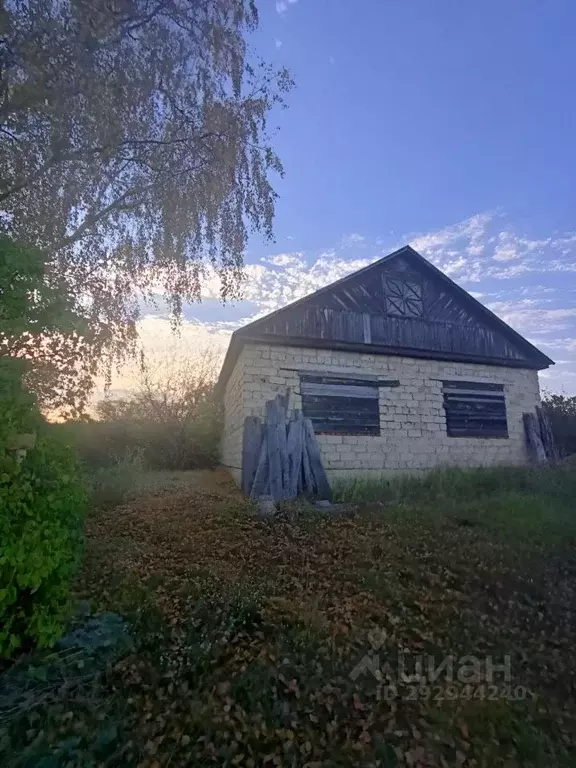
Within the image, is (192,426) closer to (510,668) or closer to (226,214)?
(226,214)

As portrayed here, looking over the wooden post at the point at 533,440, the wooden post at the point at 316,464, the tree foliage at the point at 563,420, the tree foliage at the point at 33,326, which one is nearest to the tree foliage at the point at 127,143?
the tree foliage at the point at 33,326

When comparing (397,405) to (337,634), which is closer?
(337,634)

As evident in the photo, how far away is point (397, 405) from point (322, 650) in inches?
315

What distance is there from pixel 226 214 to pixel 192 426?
9.48 m

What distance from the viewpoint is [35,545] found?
10.3 ft

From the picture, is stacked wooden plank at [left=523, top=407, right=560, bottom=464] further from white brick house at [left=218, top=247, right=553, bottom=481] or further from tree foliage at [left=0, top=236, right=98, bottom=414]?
tree foliage at [left=0, top=236, right=98, bottom=414]

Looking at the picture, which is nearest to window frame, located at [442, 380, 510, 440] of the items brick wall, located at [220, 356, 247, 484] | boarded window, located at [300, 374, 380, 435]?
boarded window, located at [300, 374, 380, 435]

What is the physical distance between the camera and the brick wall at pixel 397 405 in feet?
33.2

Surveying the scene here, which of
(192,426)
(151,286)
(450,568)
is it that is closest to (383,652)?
(450,568)

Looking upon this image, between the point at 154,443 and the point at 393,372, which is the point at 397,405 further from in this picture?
the point at 154,443

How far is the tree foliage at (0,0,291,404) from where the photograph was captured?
592 cm

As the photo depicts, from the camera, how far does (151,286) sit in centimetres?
767

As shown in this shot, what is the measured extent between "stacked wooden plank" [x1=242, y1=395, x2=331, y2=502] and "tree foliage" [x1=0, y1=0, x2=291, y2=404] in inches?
126

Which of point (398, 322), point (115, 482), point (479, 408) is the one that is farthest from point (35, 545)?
point (479, 408)
